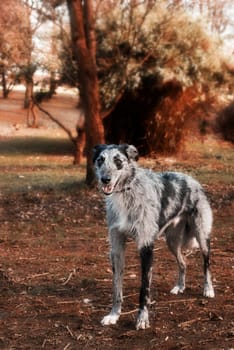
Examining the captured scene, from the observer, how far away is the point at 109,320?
5367 millimetres

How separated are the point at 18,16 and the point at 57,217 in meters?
13.8

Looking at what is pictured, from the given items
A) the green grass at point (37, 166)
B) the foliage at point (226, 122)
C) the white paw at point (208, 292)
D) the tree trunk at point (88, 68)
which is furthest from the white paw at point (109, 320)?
the foliage at point (226, 122)

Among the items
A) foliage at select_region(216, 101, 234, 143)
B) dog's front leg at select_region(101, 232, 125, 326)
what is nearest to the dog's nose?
dog's front leg at select_region(101, 232, 125, 326)

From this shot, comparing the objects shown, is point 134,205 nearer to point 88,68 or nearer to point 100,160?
point 100,160

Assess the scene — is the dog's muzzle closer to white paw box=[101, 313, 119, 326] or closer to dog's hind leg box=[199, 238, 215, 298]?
white paw box=[101, 313, 119, 326]

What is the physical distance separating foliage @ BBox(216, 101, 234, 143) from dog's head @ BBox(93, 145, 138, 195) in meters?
15.9

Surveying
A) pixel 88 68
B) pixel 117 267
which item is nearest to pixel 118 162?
pixel 117 267

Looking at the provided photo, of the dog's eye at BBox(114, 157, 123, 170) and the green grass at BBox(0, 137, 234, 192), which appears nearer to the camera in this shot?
the dog's eye at BBox(114, 157, 123, 170)

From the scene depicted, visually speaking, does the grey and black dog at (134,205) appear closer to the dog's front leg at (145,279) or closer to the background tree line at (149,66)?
the dog's front leg at (145,279)

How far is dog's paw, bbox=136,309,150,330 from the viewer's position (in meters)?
5.19

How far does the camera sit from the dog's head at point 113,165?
507 centimetres

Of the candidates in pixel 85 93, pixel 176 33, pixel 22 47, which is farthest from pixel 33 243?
pixel 22 47

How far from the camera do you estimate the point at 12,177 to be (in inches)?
595

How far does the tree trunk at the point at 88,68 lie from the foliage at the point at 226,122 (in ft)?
29.4
